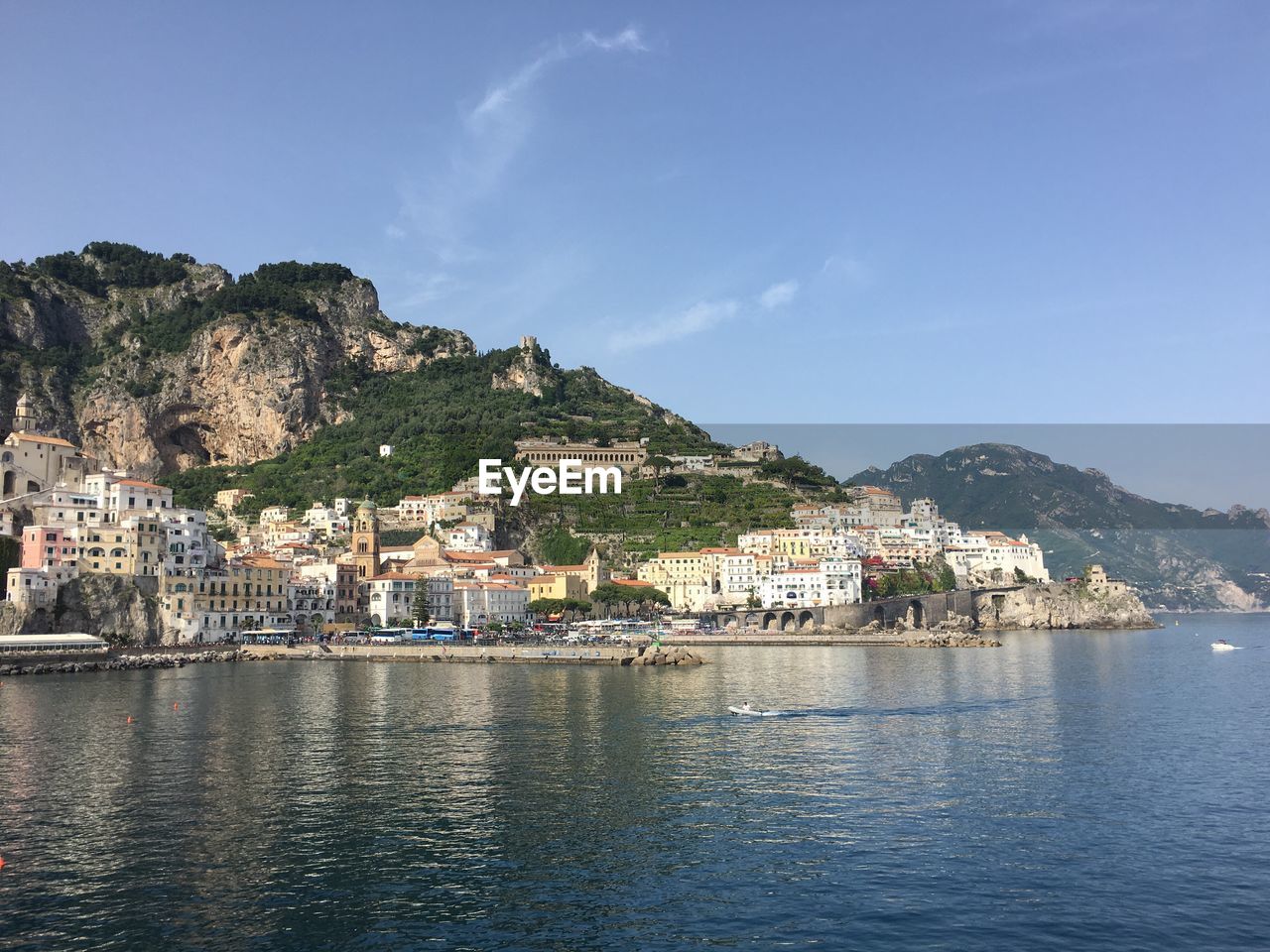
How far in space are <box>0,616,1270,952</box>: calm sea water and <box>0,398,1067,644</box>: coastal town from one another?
30797 mm

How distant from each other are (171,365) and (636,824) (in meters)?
133

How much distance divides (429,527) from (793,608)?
1592 inches

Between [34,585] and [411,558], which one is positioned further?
[411,558]

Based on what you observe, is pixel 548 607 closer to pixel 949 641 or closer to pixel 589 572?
pixel 589 572

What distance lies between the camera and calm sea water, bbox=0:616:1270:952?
16156mm

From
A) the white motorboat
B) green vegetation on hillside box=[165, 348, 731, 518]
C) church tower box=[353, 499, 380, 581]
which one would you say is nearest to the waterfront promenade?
church tower box=[353, 499, 380, 581]

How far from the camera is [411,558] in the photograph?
9731 cm

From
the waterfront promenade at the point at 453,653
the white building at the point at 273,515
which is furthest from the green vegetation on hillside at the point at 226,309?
the waterfront promenade at the point at 453,653

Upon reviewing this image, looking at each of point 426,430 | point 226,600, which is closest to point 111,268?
point 426,430

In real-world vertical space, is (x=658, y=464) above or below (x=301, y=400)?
below

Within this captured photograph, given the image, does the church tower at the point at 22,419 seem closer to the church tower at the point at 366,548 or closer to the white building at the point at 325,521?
the white building at the point at 325,521

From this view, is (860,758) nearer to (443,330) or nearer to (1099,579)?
(1099,579)

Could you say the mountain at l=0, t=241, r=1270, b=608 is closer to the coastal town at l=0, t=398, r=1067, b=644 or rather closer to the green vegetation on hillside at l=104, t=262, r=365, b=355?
the green vegetation on hillside at l=104, t=262, r=365, b=355

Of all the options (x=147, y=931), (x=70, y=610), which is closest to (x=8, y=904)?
(x=147, y=931)
